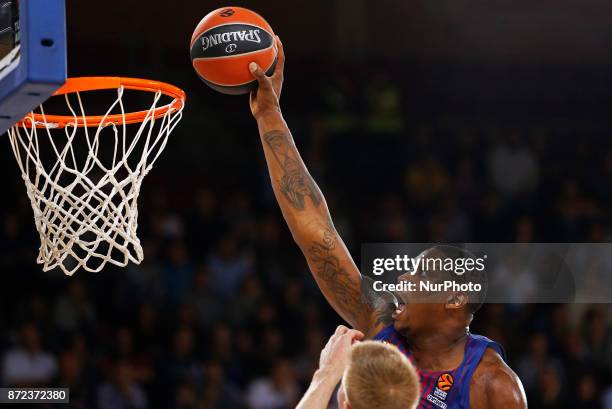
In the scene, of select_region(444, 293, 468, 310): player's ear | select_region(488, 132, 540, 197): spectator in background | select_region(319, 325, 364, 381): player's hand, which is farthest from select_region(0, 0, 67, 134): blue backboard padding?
select_region(488, 132, 540, 197): spectator in background

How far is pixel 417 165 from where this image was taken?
29.0 feet

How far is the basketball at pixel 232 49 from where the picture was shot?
10.2ft

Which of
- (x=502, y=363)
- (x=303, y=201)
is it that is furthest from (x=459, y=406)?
(x=303, y=201)

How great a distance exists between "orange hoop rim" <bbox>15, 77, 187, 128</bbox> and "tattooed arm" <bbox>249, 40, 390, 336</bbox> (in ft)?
1.23

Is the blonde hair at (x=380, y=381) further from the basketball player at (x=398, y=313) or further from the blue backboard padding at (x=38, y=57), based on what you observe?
the blue backboard padding at (x=38, y=57)

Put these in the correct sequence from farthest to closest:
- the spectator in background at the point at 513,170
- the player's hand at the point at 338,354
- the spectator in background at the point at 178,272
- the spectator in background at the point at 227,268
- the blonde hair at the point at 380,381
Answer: the spectator in background at the point at 513,170 → the spectator in background at the point at 227,268 → the spectator in background at the point at 178,272 → the player's hand at the point at 338,354 → the blonde hair at the point at 380,381

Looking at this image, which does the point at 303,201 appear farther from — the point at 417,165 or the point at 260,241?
the point at 417,165

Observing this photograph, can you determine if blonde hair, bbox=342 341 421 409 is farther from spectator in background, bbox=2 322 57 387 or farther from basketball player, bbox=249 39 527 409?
spectator in background, bbox=2 322 57 387

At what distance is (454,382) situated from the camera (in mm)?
2865

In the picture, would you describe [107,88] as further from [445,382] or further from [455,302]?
[445,382]

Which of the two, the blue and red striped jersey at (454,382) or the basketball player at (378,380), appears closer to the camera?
the basketball player at (378,380)

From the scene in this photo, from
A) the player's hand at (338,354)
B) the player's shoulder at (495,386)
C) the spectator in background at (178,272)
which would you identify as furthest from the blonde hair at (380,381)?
the spectator in background at (178,272)

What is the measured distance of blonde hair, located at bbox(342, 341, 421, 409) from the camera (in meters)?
2.11

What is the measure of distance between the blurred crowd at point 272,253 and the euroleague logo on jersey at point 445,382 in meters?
4.05
